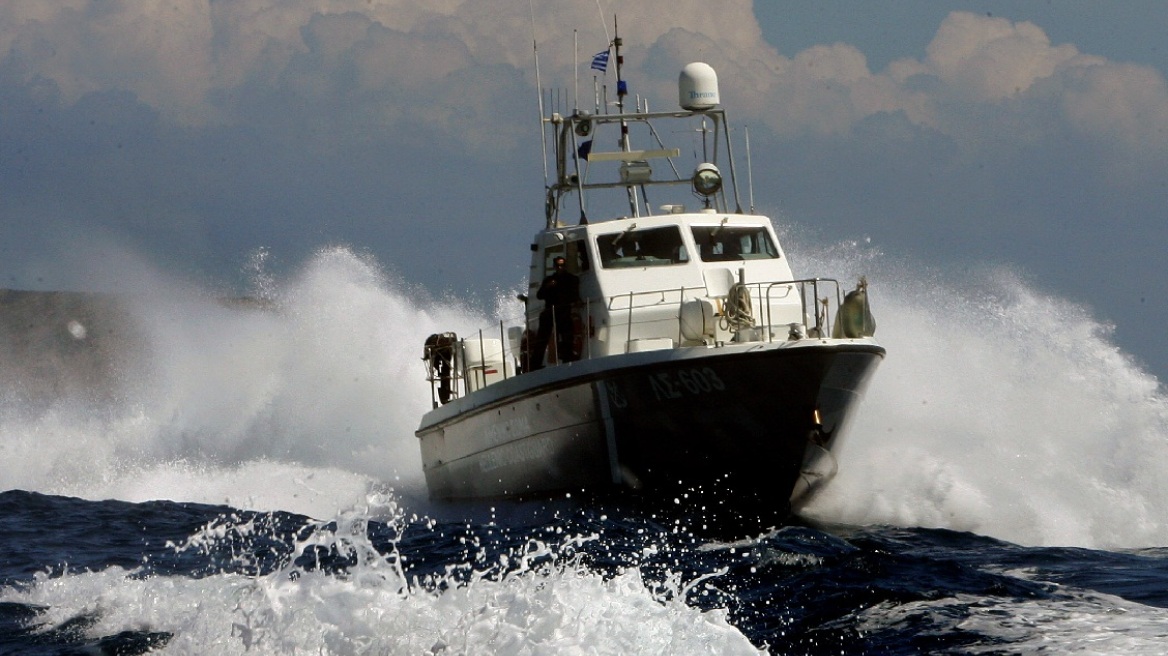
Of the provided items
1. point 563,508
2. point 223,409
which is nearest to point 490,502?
point 563,508

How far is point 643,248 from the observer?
14.4 metres

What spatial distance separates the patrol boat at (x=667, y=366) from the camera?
12.3 meters

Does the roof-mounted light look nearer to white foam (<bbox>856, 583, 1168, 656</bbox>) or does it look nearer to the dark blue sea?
the dark blue sea

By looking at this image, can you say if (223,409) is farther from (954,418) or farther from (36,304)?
(36,304)

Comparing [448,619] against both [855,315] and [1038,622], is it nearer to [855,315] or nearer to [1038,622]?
[1038,622]

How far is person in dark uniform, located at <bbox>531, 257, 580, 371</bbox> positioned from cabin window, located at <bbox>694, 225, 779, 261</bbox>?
1.41m

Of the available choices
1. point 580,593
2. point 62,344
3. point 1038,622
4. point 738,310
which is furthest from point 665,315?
point 62,344

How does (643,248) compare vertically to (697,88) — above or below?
below

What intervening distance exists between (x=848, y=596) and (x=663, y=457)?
15.4 ft

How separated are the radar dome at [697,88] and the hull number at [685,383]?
4547 mm

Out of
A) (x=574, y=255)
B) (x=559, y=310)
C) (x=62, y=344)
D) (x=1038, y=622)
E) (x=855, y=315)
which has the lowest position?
(x=1038, y=622)

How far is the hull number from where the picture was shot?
1215cm

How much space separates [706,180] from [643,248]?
1.63m

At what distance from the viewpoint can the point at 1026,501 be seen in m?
13.6
